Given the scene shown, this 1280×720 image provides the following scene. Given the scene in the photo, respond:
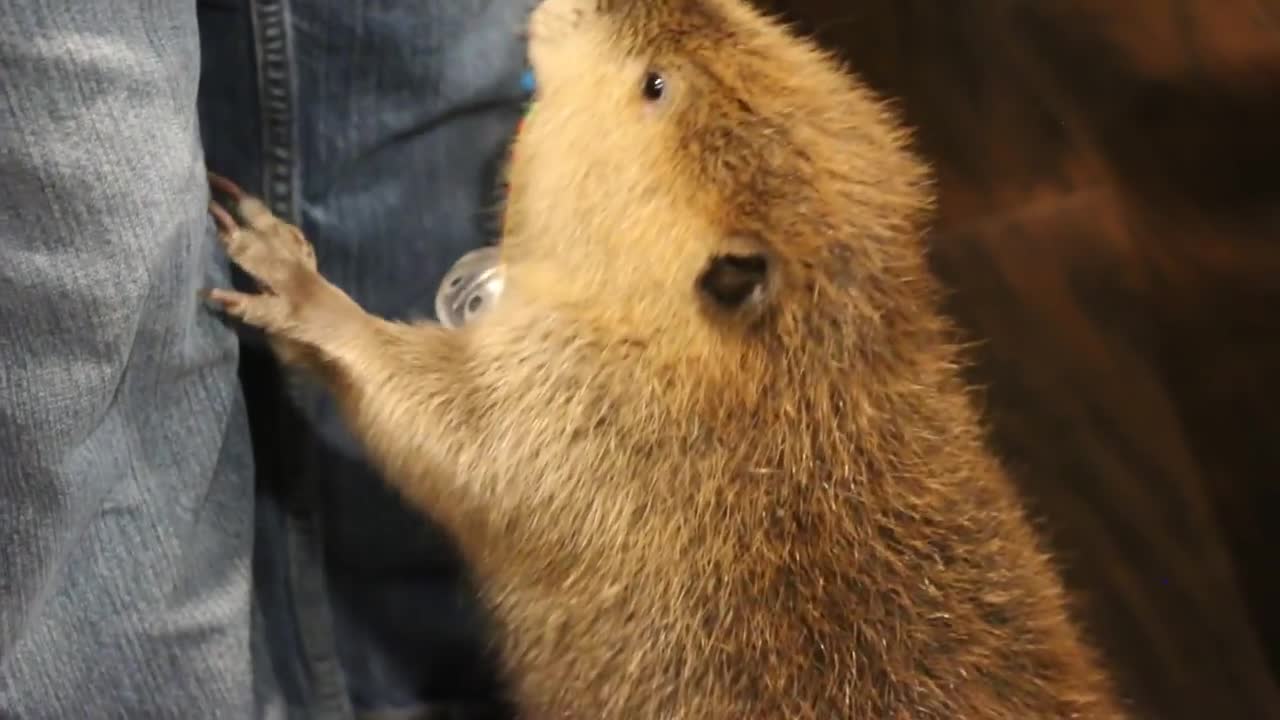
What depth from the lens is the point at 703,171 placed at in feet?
4.05

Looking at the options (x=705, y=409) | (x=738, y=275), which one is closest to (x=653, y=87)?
(x=738, y=275)

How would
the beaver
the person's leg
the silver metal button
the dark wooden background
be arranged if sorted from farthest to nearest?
the dark wooden background < the silver metal button < the beaver < the person's leg

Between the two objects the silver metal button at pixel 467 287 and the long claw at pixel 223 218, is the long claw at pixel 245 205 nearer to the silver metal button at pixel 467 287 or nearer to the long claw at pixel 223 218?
the long claw at pixel 223 218

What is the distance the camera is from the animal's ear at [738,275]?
121 centimetres

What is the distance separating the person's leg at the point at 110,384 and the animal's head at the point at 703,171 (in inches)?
15.4

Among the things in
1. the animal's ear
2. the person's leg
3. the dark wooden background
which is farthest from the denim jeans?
the dark wooden background

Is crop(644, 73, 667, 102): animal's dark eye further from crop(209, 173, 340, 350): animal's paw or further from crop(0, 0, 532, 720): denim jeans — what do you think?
crop(209, 173, 340, 350): animal's paw

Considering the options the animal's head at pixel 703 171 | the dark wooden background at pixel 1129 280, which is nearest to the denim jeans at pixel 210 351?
the animal's head at pixel 703 171

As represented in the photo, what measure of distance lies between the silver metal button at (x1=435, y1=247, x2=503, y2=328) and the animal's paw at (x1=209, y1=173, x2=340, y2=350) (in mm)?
211

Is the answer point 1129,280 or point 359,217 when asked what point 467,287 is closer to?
point 359,217

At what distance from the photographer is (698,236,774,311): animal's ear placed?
121cm

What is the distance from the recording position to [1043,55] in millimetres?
2023

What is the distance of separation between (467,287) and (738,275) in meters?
0.42

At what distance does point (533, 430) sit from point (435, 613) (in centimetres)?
44
